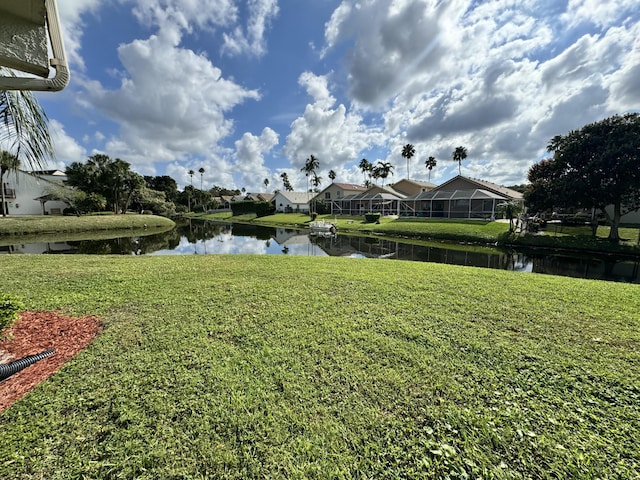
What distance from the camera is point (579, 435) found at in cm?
240

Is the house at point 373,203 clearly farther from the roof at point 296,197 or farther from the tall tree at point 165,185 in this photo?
the tall tree at point 165,185

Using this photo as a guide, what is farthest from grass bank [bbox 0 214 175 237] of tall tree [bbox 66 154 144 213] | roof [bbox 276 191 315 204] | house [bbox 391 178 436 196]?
house [bbox 391 178 436 196]

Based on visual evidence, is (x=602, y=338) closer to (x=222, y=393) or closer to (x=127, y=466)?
(x=222, y=393)

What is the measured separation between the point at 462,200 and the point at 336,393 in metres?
35.9

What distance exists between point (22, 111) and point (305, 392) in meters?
4.61

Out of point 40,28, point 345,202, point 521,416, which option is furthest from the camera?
point 345,202

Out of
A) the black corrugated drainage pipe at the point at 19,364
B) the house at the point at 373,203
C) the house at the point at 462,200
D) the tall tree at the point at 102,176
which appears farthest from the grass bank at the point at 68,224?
the house at the point at 462,200

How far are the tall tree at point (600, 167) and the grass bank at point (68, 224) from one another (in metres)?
Answer: 42.4

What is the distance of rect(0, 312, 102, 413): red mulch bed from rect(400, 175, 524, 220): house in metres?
33.9

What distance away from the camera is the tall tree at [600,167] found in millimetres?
16891

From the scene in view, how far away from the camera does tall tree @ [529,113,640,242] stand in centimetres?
1689

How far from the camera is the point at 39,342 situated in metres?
3.74

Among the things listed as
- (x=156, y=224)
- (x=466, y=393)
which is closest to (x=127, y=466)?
(x=466, y=393)

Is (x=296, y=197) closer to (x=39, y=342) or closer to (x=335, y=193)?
(x=335, y=193)
